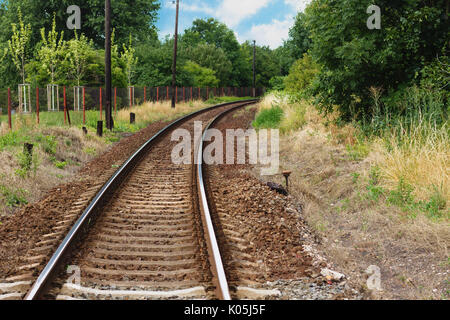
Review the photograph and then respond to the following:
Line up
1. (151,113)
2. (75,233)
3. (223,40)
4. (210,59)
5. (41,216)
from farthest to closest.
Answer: (223,40) < (210,59) < (151,113) < (41,216) < (75,233)

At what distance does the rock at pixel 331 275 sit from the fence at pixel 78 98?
12.1m

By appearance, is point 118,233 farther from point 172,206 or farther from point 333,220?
point 333,220

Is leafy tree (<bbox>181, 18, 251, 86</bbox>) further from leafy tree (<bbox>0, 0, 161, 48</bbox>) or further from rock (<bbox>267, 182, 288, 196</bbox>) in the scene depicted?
rock (<bbox>267, 182, 288, 196</bbox>)

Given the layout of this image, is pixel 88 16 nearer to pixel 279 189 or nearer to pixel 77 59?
pixel 77 59

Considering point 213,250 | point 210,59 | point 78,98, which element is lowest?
point 213,250

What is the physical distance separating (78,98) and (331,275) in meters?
17.5

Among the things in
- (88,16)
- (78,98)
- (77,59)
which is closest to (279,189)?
(78,98)

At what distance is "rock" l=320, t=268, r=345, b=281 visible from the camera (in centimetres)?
432

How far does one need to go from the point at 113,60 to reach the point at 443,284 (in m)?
26.8

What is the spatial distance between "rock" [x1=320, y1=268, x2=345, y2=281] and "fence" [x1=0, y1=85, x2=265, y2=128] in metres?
12.1

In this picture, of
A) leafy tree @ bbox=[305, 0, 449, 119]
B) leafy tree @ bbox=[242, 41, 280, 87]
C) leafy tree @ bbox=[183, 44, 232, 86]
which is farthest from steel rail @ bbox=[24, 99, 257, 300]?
leafy tree @ bbox=[242, 41, 280, 87]

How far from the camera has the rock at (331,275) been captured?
432cm

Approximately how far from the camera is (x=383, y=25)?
878 centimetres

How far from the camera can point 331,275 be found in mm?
4371
